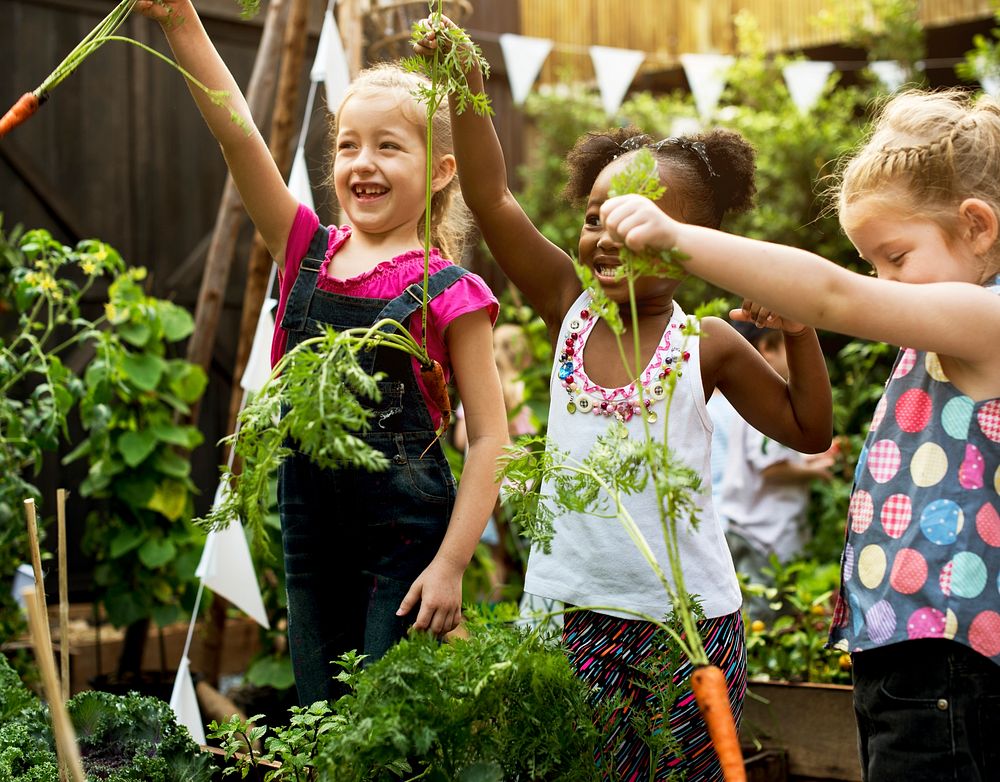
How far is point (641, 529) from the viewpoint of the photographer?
165 cm

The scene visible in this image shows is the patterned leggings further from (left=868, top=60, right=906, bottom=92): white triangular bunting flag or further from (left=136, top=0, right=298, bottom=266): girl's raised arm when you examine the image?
(left=868, top=60, right=906, bottom=92): white triangular bunting flag

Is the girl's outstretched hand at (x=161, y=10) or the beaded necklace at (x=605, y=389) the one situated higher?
the girl's outstretched hand at (x=161, y=10)

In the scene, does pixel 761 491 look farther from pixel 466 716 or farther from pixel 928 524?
pixel 466 716

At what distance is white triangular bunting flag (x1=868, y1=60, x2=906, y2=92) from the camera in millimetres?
6152

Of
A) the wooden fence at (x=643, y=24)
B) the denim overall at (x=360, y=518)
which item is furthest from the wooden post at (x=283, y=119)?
the wooden fence at (x=643, y=24)

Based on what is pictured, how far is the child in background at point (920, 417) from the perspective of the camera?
1302 millimetres

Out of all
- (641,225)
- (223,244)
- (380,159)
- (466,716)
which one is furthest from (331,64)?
(466,716)

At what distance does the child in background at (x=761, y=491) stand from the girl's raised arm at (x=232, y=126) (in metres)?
2.73

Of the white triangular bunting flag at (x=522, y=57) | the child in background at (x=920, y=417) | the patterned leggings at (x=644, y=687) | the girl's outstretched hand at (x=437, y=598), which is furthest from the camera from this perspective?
the white triangular bunting flag at (x=522, y=57)

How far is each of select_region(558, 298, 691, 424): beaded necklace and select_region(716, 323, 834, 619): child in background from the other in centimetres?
260

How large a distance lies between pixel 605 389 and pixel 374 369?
37 cm

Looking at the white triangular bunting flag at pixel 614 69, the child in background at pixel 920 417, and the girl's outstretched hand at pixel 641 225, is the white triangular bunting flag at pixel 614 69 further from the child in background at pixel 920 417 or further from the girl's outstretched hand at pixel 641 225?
the girl's outstretched hand at pixel 641 225

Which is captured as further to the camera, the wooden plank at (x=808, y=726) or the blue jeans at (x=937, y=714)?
the wooden plank at (x=808, y=726)

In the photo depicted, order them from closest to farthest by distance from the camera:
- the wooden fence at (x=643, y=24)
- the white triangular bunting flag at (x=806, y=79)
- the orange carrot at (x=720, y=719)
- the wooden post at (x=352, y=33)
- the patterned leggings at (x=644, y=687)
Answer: the orange carrot at (x=720, y=719)
the patterned leggings at (x=644, y=687)
the wooden post at (x=352, y=33)
the white triangular bunting flag at (x=806, y=79)
the wooden fence at (x=643, y=24)
